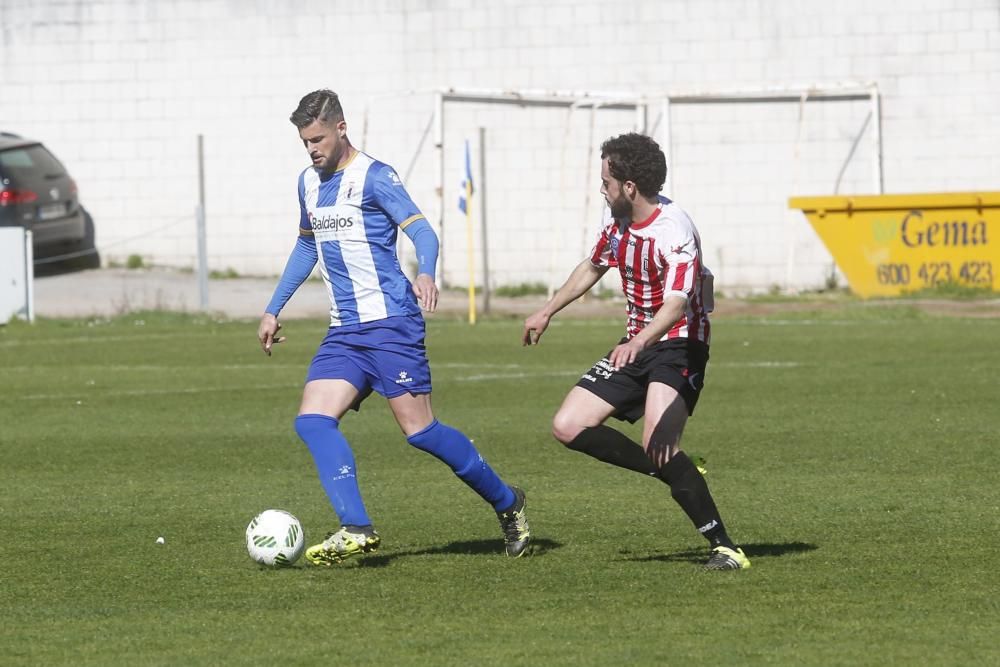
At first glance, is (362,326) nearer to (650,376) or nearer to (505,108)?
(650,376)

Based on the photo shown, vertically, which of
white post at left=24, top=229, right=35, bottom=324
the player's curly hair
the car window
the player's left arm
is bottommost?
white post at left=24, top=229, right=35, bottom=324

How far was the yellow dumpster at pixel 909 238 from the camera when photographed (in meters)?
23.2

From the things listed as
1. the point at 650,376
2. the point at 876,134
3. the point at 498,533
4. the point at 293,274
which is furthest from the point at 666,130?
the point at 650,376

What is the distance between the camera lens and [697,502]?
6.74 metres

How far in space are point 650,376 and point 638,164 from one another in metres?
0.88

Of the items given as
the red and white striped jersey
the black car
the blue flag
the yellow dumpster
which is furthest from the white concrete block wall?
the red and white striped jersey

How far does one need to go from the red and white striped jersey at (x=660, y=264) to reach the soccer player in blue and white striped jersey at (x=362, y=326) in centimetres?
76

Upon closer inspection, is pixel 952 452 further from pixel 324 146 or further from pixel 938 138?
pixel 938 138

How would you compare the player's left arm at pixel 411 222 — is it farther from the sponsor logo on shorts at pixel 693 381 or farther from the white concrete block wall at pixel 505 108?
the white concrete block wall at pixel 505 108

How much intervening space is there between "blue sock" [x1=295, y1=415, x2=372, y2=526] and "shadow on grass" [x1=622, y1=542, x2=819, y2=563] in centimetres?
116

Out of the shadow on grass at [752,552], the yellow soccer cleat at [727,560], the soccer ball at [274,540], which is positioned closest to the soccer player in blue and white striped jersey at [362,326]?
the soccer ball at [274,540]

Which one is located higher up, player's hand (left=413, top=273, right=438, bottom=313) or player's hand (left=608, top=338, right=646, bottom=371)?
player's hand (left=413, top=273, right=438, bottom=313)

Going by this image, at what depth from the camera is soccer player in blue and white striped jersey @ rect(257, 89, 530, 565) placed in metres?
7.01

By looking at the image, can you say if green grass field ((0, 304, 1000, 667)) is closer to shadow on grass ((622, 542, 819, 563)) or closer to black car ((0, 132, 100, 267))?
shadow on grass ((622, 542, 819, 563))
